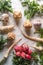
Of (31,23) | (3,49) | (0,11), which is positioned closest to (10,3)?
(0,11)

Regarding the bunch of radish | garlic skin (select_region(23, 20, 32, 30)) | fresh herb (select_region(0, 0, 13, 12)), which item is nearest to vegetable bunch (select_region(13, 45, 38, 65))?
the bunch of radish

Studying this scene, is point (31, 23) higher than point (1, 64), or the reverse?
point (31, 23)

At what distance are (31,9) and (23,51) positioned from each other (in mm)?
265

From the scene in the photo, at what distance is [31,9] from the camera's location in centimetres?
148

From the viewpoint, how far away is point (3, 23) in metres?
1.46

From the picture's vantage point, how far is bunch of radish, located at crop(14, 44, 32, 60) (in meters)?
1.39

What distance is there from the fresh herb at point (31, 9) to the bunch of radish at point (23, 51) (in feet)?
0.64

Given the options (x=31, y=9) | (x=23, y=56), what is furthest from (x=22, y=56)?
(x=31, y=9)

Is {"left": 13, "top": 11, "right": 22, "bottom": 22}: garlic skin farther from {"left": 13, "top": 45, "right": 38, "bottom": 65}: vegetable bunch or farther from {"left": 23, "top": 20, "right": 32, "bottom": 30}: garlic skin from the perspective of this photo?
{"left": 13, "top": 45, "right": 38, "bottom": 65}: vegetable bunch

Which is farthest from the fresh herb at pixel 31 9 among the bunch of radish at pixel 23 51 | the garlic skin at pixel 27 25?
the bunch of radish at pixel 23 51

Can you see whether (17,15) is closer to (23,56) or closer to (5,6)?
(5,6)

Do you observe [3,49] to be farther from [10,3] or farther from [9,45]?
[10,3]

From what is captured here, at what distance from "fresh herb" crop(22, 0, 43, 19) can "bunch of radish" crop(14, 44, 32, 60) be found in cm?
20

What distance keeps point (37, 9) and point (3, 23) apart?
22 cm
